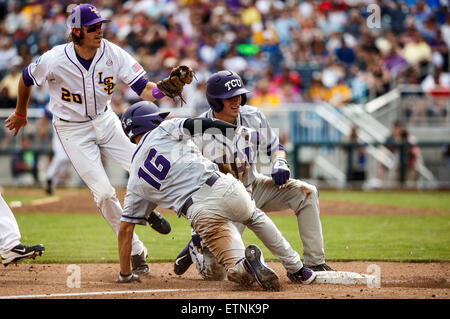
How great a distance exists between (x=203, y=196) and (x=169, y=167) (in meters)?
0.36

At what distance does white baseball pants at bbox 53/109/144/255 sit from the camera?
265 inches

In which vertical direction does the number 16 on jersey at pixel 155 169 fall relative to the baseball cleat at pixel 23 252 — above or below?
above

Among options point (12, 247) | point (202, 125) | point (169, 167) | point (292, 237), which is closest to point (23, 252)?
point (12, 247)

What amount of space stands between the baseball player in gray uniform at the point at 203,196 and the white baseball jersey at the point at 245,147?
1.05ft

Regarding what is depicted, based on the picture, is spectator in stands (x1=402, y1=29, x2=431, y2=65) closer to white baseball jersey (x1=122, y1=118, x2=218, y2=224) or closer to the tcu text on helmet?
the tcu text on helmet

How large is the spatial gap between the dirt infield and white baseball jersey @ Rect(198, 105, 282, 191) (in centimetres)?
100

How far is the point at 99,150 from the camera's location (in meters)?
7.09

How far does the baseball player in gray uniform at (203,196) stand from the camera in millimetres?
5504

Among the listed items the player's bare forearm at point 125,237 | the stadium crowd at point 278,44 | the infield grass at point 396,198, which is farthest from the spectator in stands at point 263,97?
the player's bare forearm at point 125,237

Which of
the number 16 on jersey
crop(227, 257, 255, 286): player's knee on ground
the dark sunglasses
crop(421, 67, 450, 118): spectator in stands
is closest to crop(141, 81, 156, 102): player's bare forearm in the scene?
the dark sunglasses

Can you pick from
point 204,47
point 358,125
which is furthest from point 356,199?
point 204,47

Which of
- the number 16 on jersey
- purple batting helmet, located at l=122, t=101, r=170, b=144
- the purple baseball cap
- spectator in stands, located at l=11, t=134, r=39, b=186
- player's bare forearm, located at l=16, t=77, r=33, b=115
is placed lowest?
spectator in stands, located at l=11, t=134, r=39, b=186

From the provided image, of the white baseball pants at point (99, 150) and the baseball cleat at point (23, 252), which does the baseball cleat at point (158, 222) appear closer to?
the white baseball pants at point (99, 150)

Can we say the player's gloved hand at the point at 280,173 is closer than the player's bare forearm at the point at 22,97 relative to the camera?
Yes
